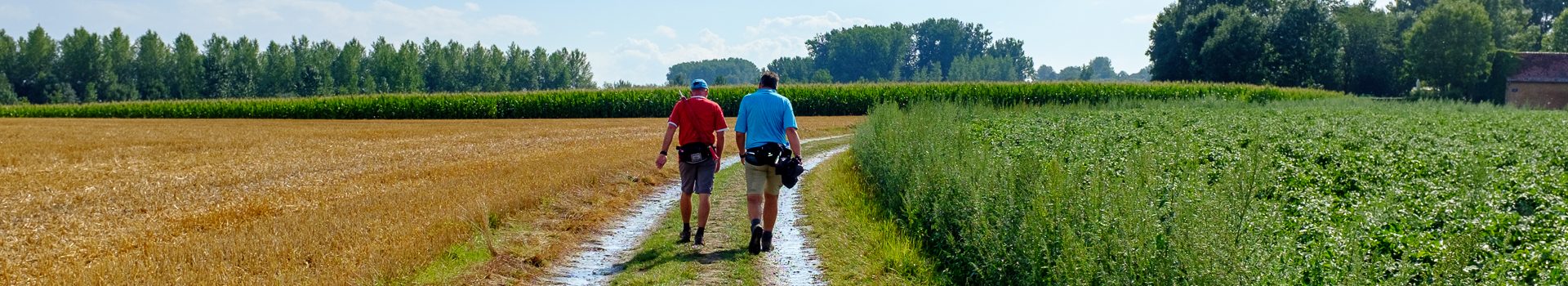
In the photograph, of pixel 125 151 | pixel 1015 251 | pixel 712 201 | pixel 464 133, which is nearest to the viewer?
Answer: pixel 1015 251

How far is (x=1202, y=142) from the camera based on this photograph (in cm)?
1334

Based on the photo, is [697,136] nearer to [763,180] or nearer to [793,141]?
[763,180]

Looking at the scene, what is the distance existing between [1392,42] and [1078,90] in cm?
4688

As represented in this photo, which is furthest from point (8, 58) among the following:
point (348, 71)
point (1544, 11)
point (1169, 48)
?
point (1544, 11)

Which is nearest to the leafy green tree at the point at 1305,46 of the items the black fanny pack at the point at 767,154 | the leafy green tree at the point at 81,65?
the black fanny pack at the point at 767,154

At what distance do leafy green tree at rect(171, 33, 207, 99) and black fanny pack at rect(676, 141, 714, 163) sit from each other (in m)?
91.9

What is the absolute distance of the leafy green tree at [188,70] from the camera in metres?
88.2

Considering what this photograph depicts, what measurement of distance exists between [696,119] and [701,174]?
526 mm

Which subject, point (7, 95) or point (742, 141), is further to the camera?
point (7, 95)

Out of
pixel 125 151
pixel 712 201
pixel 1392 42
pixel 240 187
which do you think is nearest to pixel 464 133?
pixel 125 151

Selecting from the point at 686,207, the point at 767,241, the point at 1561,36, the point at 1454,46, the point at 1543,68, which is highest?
the point at 1561,36

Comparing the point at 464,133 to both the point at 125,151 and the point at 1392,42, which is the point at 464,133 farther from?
the point at 1392,42

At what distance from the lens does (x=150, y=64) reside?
93000mm

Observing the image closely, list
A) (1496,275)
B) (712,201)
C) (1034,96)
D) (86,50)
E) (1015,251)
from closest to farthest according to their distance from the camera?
(1496,275)
(1015,251)
(712,201)
(1034,96)
(86,50)
